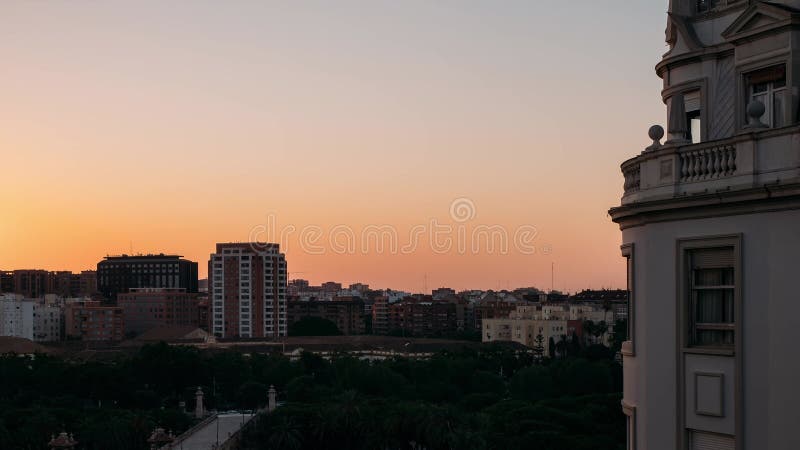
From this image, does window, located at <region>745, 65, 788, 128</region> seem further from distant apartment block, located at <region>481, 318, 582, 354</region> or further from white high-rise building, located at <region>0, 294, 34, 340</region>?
white high-rise building, located at <region>0, 294, 34, 340</region>

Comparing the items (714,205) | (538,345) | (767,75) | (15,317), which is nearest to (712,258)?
(714,205)

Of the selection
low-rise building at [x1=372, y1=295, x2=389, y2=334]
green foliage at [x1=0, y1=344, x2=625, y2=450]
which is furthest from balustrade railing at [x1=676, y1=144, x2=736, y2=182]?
low-rise building at [x1=372, y1=295, x2=389, y2=334]

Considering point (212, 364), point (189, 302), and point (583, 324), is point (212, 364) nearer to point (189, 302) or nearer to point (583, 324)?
point (583, 324)

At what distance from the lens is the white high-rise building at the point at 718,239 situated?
9828 millimetres

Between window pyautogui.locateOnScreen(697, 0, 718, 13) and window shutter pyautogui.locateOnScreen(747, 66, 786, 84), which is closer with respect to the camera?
window shutter pyautogui.locateOnScreen(747, 66, 786, 84)

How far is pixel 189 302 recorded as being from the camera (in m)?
194

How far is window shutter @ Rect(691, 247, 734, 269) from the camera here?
406 inches

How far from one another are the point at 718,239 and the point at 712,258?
0.88ft

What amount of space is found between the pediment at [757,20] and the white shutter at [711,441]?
3553mm

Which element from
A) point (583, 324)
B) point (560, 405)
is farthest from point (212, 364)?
point (583, 324)

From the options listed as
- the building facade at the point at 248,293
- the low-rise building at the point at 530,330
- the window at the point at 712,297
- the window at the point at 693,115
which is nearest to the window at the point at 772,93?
the window at the point at 693,115

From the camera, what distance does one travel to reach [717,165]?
1039cm

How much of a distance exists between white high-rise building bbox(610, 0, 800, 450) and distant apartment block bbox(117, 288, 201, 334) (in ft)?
595

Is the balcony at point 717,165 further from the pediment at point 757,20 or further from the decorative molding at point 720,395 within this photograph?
the decorative molding at point 720,395
